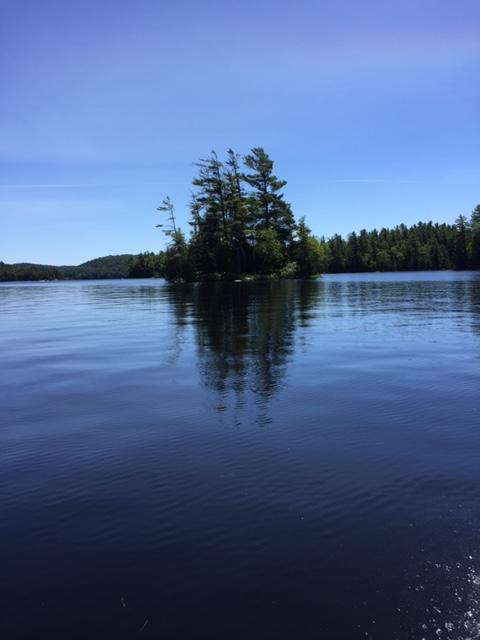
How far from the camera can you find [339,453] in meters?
7.78

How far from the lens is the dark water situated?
4285 millimetres

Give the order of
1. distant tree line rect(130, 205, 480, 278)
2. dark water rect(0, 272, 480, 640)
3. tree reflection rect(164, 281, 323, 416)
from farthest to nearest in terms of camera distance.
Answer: distant tree line rect(130, 205, 480, 278)
tree reflection rect(164, 281, 323, 416)
dark water rect(0, 272, 480, 640)

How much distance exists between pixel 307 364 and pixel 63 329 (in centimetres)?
1614

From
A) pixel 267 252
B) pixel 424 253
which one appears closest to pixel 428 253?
pixel 424 253

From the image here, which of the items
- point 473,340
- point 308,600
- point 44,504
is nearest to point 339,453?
point 308,600

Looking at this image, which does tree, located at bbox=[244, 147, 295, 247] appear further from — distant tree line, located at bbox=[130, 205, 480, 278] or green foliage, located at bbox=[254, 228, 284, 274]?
distant tree line, located at bbox=[130, 205, 480, 278]

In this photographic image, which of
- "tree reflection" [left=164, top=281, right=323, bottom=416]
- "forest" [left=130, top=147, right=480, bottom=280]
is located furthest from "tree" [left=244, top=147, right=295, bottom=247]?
"tree reflection" [left=164, top=281, right=323, bottom=416]

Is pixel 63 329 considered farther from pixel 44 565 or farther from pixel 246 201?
pixel 246 201

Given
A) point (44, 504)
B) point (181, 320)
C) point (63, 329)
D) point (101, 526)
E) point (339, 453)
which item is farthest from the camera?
point (181, 320)

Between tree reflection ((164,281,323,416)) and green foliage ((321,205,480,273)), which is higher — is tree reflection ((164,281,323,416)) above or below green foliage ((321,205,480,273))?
below

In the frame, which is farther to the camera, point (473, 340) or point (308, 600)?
point (473, 340)

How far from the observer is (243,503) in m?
6.21

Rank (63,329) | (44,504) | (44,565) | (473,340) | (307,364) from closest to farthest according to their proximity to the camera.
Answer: (44,565) < (44,504) < (307,364) < (473,340) < (63,329)

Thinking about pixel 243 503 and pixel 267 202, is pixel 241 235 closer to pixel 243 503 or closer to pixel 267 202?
pixel 267 202
